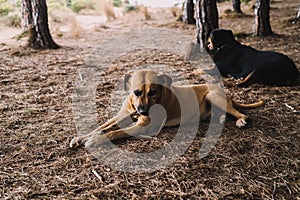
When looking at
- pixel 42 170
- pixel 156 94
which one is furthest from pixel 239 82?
pixel 42 170

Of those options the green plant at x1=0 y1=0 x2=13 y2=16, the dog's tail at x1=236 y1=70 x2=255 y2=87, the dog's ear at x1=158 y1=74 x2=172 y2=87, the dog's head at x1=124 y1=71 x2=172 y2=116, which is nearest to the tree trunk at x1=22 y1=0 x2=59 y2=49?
the dog's tail at x1=236 y1=70 x2=255 y2=87

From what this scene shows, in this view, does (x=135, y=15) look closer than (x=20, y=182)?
No

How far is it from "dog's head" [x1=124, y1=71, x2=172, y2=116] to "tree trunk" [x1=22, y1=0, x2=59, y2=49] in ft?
16.9

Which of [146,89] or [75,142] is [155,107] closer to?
[146,89]

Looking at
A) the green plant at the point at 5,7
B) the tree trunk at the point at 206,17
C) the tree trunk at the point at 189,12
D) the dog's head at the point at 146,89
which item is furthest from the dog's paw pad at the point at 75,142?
the green plant at the point at 5,7

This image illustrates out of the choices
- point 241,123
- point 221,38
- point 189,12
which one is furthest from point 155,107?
point 189,12

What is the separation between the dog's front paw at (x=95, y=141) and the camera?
2.65m

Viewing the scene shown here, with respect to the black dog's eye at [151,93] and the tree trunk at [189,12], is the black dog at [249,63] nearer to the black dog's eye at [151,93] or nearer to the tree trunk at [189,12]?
the black dog's eye at [151,93]

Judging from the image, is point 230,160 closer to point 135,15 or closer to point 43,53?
point 43,53

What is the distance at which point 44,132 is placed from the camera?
9.85ft

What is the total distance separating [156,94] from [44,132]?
115cm

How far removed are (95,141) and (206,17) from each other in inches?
148

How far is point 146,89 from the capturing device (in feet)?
8.64

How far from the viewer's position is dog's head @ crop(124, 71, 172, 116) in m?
2.61
